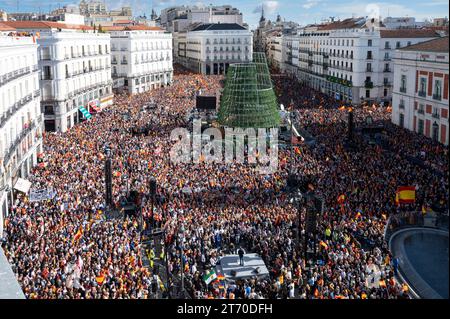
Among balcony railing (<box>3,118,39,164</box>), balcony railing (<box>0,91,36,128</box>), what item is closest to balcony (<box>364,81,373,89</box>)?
balcony railing (<box>0,91,36,128</box>)

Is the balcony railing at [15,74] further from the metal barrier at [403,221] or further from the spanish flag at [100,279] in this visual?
the metal barrier at [403,221]

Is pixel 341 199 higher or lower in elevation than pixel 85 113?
lower

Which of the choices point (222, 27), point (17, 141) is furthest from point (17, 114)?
point (222, 27)

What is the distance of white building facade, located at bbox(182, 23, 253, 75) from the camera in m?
119

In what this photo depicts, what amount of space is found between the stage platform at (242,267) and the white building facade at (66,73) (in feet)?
123

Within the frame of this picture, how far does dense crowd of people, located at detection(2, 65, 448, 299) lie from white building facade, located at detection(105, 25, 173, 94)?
139 ft

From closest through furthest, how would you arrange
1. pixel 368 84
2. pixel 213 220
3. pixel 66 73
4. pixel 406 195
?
1. pixel 213 220
2. pixel 406 195
3. pixel 66 73
4. pixel 368 84

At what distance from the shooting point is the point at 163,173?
1335 inches

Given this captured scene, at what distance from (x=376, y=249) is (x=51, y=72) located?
1641 inches

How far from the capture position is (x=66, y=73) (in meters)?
55.5

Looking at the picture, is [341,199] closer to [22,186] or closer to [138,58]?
[22,186]

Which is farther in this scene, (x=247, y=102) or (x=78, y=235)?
(x=247, y=102)

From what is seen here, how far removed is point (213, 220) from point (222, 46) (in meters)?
98.4

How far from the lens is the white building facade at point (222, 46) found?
119m
